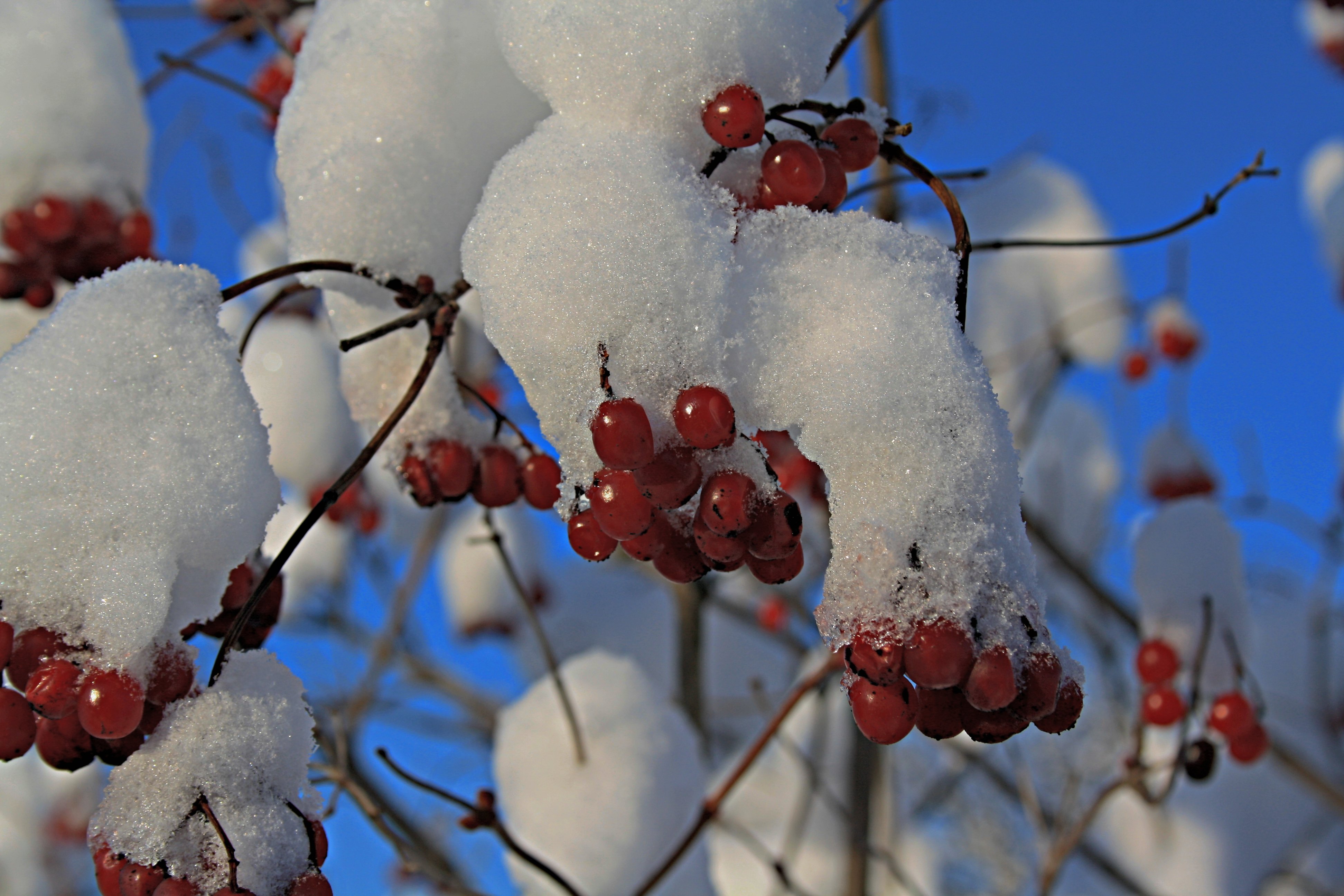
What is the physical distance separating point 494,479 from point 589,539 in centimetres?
28

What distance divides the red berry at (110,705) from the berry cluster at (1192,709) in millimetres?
1618

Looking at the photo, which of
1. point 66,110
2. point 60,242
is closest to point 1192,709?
point 60,242

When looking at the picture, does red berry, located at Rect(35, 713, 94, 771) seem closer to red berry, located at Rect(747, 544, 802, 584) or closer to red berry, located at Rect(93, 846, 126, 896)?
red berry, located at Rect(93, 846, 126, 896)

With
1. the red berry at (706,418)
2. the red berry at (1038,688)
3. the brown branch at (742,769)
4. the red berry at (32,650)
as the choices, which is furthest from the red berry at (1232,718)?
the red berry at (32,650)

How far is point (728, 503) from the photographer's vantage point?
29.9 inches

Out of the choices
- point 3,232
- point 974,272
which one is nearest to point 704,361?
point 3,232

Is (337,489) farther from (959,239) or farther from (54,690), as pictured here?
(959,239)

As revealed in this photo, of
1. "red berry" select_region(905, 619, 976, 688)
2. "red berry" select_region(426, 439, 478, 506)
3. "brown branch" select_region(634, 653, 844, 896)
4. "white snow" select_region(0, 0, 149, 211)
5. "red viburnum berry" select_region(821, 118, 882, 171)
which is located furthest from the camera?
"white snow" select_region(0, 0, 149, 211)

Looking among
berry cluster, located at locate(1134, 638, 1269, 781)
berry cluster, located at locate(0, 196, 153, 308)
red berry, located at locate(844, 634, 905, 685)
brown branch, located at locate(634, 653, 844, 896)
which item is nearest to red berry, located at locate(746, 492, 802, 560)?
red berry, located at locate(844, 634, 905, 685)

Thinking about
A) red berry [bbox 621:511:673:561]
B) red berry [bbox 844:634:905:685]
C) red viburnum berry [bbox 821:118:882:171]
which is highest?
red viburnum berry [bbox 821:118:882:171]

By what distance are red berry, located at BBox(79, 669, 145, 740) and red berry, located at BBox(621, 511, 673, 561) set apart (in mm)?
426

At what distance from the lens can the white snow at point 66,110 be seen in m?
1.79

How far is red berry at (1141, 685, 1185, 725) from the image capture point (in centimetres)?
181

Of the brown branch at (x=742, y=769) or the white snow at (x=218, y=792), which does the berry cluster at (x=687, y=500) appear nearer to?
the white snow at (x=218, y=792)
